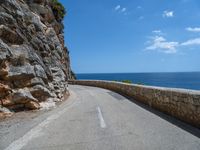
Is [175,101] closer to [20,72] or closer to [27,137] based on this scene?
[27,137]

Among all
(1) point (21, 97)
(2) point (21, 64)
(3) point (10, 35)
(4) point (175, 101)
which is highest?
(3) point (10, 35)

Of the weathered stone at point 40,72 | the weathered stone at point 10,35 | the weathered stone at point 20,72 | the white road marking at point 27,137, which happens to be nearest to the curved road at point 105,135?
the white road marking at point 27,137

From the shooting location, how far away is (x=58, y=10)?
30953 mm

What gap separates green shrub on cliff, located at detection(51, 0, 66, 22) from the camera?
29.2m

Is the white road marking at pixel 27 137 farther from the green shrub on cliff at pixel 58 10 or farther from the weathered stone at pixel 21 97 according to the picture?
the green shrub on cliff at pixel 58 10

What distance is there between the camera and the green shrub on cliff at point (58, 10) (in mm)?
29231

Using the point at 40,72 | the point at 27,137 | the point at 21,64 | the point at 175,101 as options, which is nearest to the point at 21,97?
the point at 21,64

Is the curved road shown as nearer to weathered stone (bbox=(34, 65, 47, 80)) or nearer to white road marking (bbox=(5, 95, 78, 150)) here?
white road marking (bbox=(5, 95, 78, 150))

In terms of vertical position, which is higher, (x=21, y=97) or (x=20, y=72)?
(x=20, y=72)

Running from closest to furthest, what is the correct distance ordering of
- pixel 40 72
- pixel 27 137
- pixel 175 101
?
pixel 27 137 → pixel 175 101 → pixel 40 72

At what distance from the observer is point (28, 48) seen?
13.1 m

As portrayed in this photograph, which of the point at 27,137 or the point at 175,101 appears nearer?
the point at 27,137

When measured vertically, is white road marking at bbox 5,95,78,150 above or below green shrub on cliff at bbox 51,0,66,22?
below

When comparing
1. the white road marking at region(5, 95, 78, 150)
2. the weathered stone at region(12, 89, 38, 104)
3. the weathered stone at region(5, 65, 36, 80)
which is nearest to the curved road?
the white road marking at region(5, 95, 78, 150)
